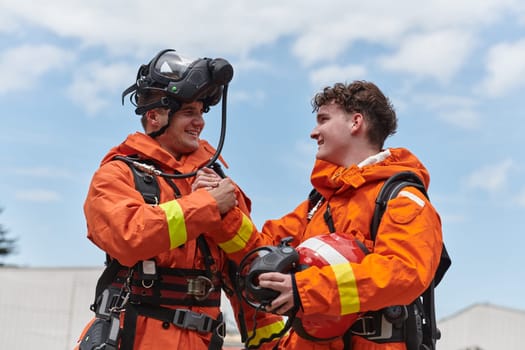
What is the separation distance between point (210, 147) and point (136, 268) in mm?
1009

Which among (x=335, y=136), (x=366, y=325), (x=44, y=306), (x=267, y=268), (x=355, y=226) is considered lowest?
(x=366, y=325)

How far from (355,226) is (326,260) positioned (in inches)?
17.3

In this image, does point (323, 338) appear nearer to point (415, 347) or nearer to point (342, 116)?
point (415, 347)

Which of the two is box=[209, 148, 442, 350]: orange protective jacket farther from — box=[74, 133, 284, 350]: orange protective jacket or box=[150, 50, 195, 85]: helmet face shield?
box=[150, 50, 195, 85]: helmet face shield

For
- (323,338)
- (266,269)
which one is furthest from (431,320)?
(266,269)

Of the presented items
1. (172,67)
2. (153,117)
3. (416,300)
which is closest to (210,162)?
(153,117)

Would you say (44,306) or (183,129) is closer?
(183,129)

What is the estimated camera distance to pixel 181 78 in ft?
15.2

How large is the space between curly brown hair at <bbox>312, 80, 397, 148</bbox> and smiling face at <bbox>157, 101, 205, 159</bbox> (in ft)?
2.66

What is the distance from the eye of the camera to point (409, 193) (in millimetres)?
4094

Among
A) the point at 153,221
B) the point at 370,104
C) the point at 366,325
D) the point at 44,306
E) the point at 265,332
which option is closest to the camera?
the point at 153,221

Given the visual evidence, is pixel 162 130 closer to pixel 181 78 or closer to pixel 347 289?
pixel 181 78

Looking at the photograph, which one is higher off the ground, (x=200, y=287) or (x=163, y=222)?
(x=163, y=222)

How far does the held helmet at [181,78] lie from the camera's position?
4.62 metres
